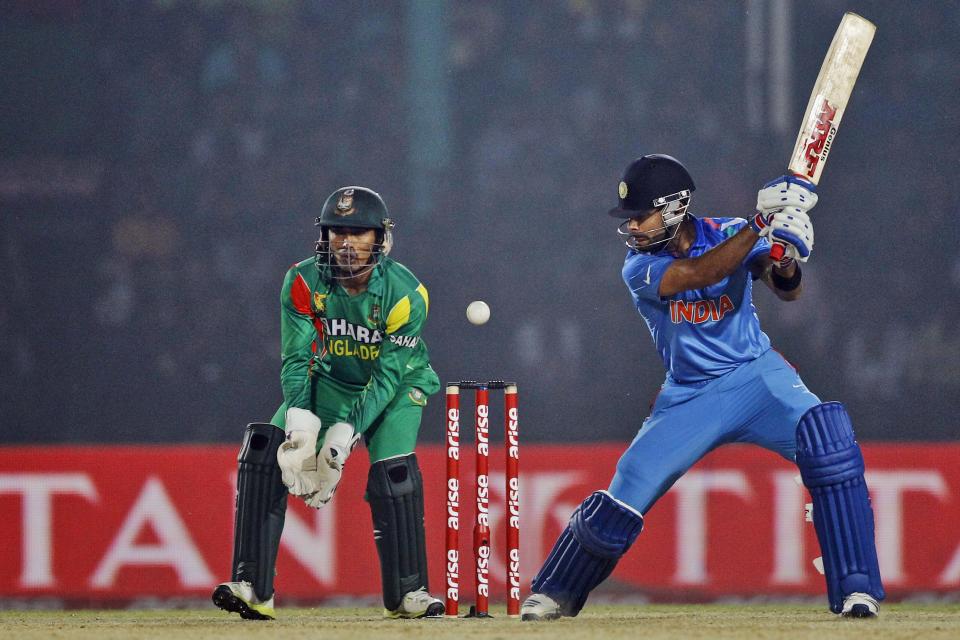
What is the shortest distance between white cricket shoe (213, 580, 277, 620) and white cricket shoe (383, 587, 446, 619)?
1.34ft

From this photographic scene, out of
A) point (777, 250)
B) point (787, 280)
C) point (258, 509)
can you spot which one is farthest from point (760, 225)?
point (258, 509)

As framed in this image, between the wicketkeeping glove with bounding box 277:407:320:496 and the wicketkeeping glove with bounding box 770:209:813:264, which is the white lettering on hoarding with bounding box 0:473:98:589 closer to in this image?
the wicketkeeping glove with bounding box 277:407:320:496

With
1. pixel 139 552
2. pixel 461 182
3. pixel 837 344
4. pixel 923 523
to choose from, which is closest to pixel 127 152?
pixel 461 182

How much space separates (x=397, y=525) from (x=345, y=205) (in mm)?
997

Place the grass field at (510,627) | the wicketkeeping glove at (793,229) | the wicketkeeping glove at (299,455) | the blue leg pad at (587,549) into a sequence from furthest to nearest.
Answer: the wicketkeeping glove at (299,455), the blue leg pad at (587,549), the wicketkeeping glove at (793,229), the grass field at (510,627)

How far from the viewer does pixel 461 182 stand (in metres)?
7.66

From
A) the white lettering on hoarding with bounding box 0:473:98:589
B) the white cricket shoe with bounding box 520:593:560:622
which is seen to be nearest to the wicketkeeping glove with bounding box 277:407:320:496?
the white cricket shoe with bounding box 520:593:560:622

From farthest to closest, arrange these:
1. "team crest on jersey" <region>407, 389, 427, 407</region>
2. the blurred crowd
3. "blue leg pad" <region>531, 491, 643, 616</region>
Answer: the blurred crowd < "team crest on jersey" <region>407, 389, 427, 407</region> < "blue leg pad" <region>531, 491, 643, 616</region>

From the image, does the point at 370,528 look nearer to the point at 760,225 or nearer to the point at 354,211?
the point at 354,211

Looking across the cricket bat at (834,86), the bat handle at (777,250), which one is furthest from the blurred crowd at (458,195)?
the bat handle at (777,250)

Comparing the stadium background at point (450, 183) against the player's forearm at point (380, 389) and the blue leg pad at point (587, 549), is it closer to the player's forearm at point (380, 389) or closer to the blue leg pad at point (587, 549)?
the player's forearm at point (380, 389)

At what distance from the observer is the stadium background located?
22.7 feet

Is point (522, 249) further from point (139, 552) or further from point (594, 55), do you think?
point (139, 552)

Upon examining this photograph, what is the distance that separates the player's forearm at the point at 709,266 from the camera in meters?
4.04
